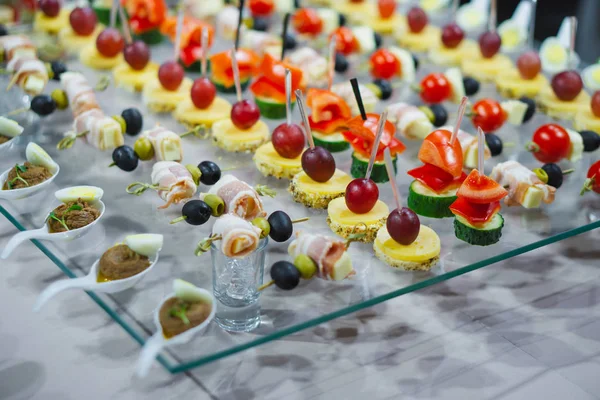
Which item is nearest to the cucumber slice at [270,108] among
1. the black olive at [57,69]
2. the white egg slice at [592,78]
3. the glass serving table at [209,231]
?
the glass serving table at [209,231]

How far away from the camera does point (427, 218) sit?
2768 mm

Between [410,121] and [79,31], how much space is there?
1821 mm

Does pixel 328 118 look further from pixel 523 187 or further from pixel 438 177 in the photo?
pixel 523 187

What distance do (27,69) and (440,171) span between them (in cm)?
181

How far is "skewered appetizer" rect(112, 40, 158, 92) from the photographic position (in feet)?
12.1

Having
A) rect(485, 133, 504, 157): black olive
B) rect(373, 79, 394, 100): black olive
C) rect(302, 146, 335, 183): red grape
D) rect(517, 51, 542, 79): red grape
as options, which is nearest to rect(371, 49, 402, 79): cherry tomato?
rect(373, 79, 394, 100): black olive

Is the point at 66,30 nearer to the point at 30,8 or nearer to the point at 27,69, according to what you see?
the point at 30,8

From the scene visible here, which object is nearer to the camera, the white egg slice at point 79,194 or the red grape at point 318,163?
the white egg slice at point 79,194

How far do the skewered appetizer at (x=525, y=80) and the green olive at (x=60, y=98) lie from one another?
1.90m

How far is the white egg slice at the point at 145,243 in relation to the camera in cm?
235

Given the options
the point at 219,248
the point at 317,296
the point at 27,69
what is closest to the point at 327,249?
the point at 317,296

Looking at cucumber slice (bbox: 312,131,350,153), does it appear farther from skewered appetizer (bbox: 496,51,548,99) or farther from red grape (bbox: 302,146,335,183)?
skewered appetizer (bbox: 496,51,548,99)

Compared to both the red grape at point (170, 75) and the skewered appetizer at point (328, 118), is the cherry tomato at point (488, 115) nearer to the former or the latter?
the skewered appetizer at point (328, 118)

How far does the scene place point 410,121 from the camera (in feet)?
10.7
